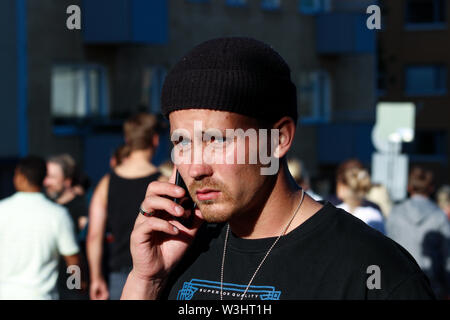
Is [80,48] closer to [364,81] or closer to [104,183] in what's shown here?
[364,81]

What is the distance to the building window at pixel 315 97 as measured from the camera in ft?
85.4

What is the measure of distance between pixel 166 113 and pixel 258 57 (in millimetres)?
320

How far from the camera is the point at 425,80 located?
39125mm

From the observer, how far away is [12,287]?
5926 millimetres

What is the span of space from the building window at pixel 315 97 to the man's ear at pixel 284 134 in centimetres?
2322

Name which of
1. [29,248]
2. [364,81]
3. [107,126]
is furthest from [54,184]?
[364,81]

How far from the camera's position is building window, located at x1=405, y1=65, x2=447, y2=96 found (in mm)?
38875

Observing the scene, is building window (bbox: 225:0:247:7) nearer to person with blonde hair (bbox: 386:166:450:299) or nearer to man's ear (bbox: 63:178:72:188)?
person with blonde hair (bbox: 386:166:450:299)

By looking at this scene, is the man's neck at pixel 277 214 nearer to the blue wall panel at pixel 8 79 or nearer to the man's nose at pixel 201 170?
the man's nose at pixel 201 170

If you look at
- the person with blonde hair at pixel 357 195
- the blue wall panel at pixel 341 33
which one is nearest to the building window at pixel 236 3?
the blue wall panel at pixel 341 33

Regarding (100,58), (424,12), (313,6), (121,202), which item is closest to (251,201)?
(121,202)

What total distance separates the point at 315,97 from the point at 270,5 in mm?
3425

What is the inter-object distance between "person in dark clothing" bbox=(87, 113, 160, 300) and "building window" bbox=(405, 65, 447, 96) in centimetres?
3358

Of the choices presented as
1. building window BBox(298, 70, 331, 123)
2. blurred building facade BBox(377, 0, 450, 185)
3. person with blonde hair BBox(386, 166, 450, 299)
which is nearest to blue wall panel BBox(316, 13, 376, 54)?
building window BBox(298, 70, 331, 123)
